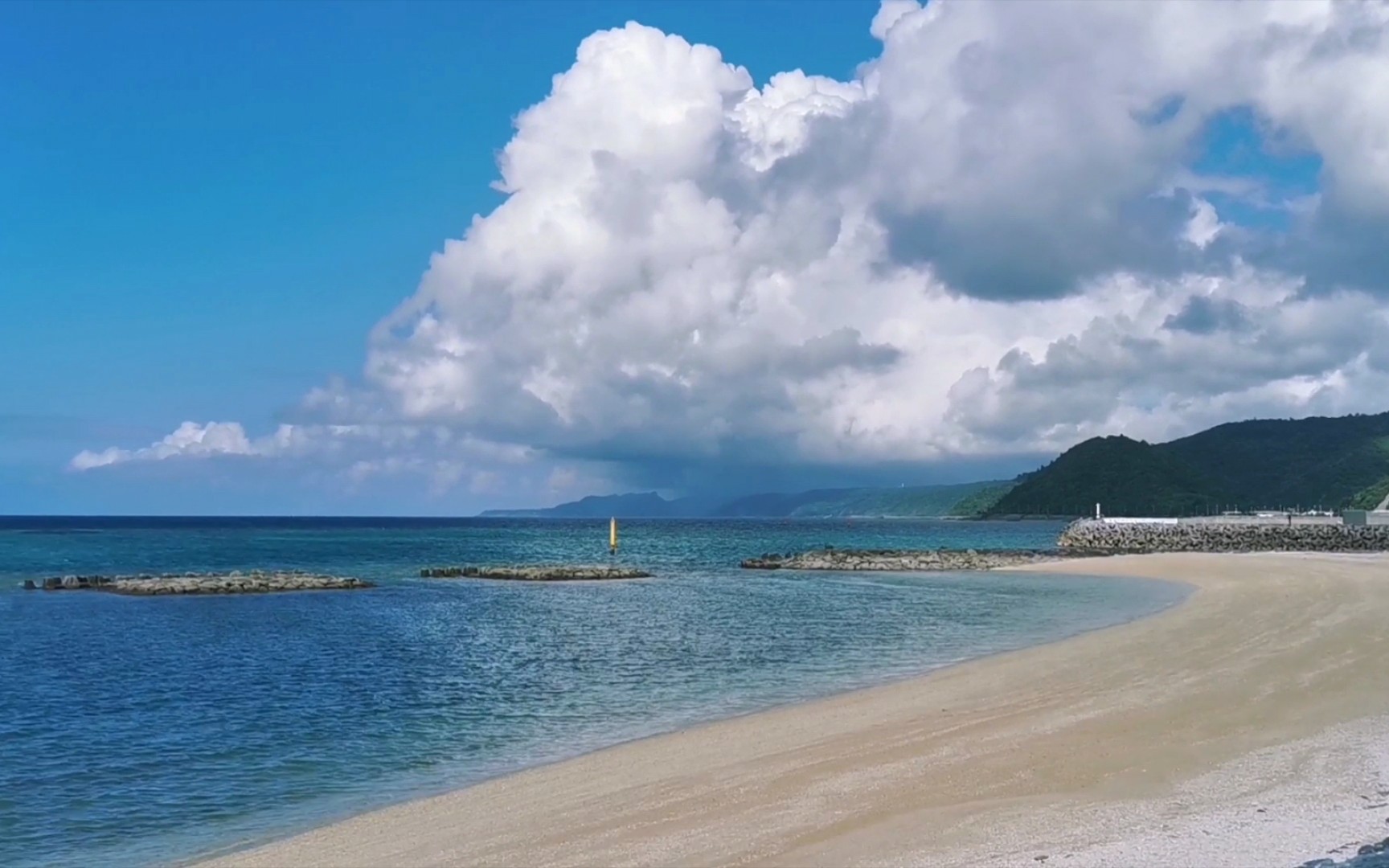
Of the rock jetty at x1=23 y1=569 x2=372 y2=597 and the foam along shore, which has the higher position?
the rock jetty at x1=23 y1=569 x2=372 y2=597

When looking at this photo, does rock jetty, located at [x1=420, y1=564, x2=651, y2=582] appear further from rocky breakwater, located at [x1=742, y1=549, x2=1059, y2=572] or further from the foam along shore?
the foam along shore

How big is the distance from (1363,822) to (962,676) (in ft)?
44.4

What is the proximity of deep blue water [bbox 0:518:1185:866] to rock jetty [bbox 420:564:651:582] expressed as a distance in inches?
307

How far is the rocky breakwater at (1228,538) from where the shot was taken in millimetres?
80375

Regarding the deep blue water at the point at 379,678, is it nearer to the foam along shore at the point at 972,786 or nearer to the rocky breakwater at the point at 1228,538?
the foam along shore at the point at 972,786

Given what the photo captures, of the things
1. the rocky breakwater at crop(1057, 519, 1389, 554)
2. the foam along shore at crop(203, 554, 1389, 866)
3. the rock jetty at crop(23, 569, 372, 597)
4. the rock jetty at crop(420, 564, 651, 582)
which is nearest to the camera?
the foam along shore at crop(203, 554, 1389, 866)

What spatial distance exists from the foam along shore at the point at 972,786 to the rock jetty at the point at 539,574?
158 ft

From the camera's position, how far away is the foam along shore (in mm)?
10438

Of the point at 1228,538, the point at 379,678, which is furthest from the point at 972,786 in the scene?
the point at 1228,538

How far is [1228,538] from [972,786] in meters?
85.2

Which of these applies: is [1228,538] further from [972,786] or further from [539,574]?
[972,786]

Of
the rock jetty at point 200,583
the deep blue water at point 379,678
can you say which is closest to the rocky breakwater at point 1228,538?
the deep blue water at point 379,678

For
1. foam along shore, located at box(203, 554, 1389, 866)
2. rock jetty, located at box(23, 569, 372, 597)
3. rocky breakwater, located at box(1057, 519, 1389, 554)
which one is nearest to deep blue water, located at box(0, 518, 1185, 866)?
foam along shore, located at box(203, 554, 1389, 866)

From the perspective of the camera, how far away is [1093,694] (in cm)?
1947
